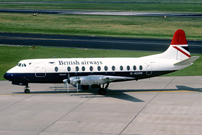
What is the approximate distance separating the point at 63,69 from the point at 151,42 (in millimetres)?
32922

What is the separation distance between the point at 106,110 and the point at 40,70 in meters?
8.65

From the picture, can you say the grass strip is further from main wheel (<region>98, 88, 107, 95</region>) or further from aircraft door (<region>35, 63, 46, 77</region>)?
aircraft door (<region>35, 63, 46, 77</region>)

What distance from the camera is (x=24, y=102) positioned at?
99.1ft

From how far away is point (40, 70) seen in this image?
32656 mm

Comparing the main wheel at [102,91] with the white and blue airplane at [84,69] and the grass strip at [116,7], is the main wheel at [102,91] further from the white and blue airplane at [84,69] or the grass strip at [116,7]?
the grass strip at [116,7]

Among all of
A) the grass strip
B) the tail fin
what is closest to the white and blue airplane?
the tail fin

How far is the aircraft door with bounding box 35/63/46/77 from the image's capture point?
32.7 meters

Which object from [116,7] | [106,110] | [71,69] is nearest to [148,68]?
[71,69]

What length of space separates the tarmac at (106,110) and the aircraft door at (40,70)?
1988mm

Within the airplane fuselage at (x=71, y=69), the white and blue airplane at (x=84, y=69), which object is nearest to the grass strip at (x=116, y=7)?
the white and blue airplane at (x=84, y=69)

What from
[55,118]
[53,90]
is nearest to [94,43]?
[53,90]

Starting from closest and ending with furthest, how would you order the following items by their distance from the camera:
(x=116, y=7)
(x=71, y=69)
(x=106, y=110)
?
(x=106, y=110)
(x=71, y=69)
(x=116, y=7)

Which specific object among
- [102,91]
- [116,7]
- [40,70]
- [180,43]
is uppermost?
[116,7]

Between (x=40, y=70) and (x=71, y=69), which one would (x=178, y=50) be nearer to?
(x=71, y=69)
